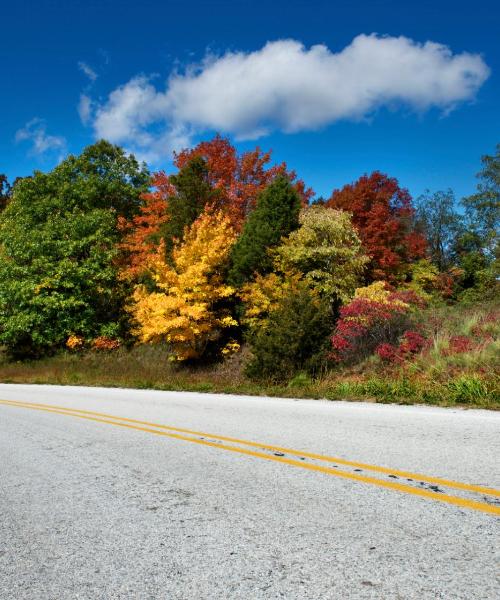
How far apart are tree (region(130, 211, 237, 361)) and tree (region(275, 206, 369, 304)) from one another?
9.47ft

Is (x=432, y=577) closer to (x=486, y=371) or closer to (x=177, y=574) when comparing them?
(x=177, y=574)

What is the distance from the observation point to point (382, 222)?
2781cm

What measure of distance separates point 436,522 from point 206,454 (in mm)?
2780

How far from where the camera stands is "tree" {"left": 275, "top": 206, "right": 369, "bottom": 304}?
60.3 ft

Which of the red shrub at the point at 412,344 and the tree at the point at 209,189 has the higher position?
the tree at the point at 209,189

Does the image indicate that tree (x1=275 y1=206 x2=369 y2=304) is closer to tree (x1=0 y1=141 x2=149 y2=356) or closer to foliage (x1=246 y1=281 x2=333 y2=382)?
foliage (x1=246 y1=281 x2=333 y2=382)

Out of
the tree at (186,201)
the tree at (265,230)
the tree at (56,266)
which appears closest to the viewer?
the tree at (265,230)

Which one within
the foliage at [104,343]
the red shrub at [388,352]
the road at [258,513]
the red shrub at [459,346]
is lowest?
the road at [258,513]

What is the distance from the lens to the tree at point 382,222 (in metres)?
26.8

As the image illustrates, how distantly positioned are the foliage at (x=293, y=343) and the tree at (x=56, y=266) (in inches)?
592

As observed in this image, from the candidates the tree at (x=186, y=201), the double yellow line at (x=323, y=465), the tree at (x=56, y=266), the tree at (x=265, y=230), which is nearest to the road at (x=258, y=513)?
the double yellow line at (x=323, y=465)

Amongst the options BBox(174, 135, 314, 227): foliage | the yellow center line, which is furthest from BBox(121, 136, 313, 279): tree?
the yellow center line

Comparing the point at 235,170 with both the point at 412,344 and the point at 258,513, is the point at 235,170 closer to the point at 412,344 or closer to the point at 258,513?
the point at 412,344

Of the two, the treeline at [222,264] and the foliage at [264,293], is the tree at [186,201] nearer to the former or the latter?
the treeline at [222,264]
